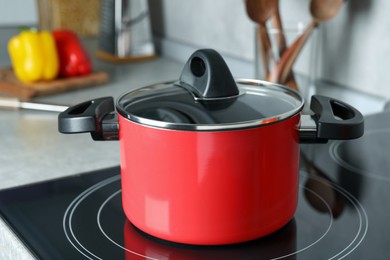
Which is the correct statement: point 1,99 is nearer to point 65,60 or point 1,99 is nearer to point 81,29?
point 65,60

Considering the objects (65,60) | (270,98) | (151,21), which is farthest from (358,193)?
(151,21)

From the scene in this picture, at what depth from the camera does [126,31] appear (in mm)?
1605

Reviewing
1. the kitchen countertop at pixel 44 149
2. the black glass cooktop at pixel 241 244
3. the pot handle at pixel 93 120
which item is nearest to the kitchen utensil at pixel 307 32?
the kitchen countertop at pixel 44 149

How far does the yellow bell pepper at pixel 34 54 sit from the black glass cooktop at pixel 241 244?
0.66 meters

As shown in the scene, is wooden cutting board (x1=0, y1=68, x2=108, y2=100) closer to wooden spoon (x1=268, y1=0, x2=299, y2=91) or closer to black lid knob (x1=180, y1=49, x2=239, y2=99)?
wooden spoon (x1=268, y1=0, x2=299, y2=91)

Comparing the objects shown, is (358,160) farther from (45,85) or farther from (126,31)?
(126,31)

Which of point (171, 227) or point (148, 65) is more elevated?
point (171, 227)

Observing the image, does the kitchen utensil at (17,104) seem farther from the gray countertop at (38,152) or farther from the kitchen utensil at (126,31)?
the kitchen utensil at (126,31)

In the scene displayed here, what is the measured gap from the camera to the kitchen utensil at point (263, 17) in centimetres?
109

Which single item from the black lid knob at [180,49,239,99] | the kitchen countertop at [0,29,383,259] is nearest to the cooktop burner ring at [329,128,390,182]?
the kitchen countertop at [0,29,383,259]

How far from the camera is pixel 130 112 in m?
0.55

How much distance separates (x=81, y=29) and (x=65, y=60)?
47 centimetres

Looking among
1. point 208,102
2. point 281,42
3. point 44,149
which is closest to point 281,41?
point 281,42

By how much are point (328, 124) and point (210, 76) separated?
0.40ft
